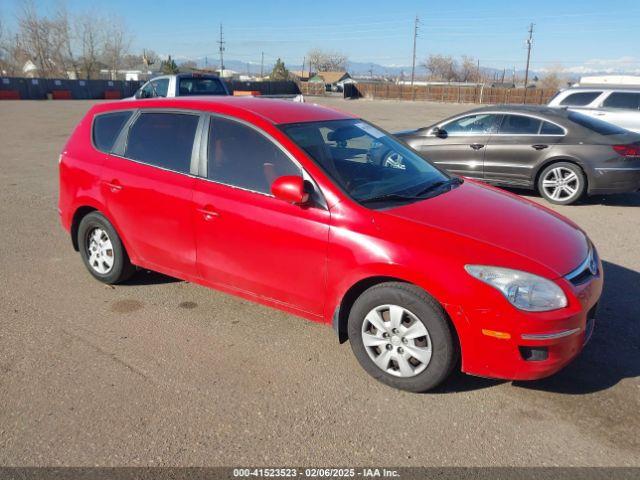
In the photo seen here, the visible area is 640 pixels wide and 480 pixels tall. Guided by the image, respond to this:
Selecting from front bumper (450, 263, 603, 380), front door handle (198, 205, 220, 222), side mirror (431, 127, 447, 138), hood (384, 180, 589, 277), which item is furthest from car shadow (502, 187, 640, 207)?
front door handle (198, 205, 220, 222)

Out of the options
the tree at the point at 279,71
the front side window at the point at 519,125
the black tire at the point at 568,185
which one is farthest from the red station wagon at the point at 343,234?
the tree at the point at 279,71

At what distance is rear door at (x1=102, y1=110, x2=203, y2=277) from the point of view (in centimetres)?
404

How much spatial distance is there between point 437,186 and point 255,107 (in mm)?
1522

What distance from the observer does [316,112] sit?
430 cm

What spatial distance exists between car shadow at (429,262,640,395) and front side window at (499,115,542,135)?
441cm

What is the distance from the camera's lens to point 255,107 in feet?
13.4

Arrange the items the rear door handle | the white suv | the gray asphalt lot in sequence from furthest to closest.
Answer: the white suv < the rear door handle < the gray asphalt lot

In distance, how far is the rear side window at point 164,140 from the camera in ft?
13.5

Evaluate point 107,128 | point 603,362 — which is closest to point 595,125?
point 603,362

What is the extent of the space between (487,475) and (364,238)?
1421mm

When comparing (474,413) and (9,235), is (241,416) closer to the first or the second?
(474,413)

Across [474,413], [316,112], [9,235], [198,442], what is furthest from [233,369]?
[9,235]

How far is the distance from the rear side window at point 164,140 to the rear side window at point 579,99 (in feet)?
36.0

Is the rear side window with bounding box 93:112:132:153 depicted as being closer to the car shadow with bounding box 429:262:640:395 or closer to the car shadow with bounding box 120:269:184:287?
the car shadow with bounding box 120:269:184:287
